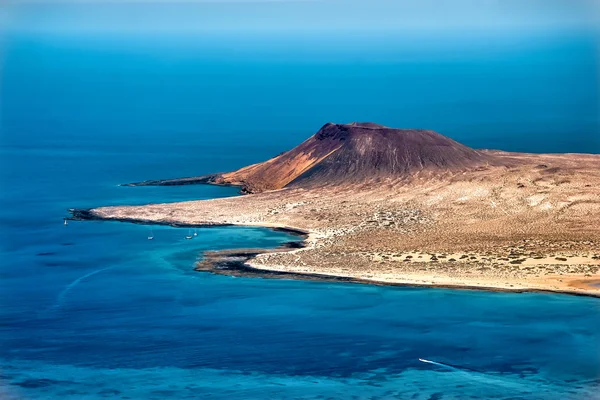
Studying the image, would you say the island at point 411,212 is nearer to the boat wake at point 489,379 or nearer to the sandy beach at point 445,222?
the sandy beach at point 445,222

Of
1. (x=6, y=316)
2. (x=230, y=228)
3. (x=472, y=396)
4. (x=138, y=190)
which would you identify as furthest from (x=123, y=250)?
(x=472, y=396)

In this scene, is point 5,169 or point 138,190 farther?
point 5,169

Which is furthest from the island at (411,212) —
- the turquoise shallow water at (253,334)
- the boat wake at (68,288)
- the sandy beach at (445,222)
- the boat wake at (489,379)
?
the boat wake at (489,379)

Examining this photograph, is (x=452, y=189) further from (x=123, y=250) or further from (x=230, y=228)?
(x=123, y=250)

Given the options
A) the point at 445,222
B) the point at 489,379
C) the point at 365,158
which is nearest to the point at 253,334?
the point at 489,379

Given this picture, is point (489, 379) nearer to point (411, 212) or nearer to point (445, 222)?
point (445, 222)

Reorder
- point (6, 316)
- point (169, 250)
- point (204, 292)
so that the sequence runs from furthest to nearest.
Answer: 1. point (169, 250)
2. point (204, 292)
3. point (6, 316)
